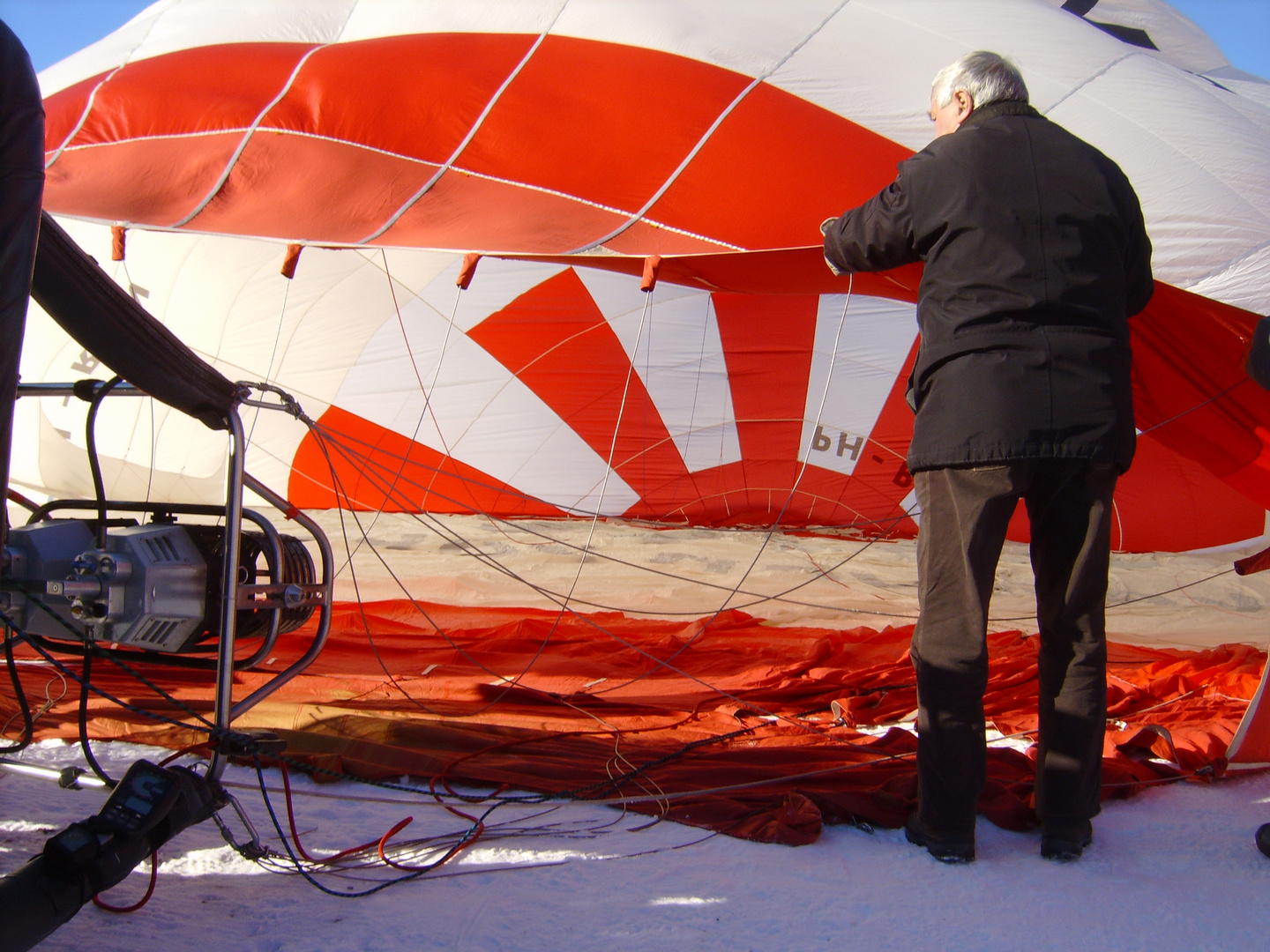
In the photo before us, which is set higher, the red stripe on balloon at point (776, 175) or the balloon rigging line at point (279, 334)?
the red stripe on balloon at point (776, 175)

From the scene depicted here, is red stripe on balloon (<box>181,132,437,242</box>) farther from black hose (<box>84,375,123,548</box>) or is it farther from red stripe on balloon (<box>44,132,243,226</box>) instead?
black hose (<box>84,375,123,548</box>)

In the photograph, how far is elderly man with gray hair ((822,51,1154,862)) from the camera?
4.47 feet

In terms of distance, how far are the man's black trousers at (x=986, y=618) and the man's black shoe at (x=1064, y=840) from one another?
1 cm

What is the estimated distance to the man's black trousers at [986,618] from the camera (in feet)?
4.58

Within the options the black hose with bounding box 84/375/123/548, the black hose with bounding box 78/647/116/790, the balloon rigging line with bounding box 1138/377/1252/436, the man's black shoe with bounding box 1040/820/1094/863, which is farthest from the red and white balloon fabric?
the man's black shoe with bounding box 1040/820/1094/863

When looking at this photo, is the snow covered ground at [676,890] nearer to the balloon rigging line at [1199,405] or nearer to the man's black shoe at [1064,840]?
the man's black shoe at [1064,840]

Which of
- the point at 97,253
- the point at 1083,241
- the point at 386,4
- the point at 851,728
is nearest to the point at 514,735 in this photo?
the point at 851,728

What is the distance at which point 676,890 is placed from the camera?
1298 mm

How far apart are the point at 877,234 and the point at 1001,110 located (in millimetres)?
266

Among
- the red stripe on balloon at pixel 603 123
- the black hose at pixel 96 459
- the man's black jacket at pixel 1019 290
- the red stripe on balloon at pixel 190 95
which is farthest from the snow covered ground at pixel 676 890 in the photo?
the red stripe on balloon at pixel 190 95

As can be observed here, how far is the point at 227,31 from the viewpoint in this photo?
3098 mm

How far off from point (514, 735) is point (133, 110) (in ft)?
6.85

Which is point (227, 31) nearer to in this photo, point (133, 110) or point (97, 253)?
point (133, 110)

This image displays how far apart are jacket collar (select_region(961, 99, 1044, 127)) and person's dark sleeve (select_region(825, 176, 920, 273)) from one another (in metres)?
0.17
